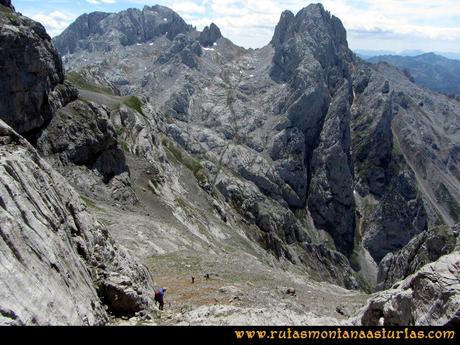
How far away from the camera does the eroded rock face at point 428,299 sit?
62.7 ft

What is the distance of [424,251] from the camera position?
310ft

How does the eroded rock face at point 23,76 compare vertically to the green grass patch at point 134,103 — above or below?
above

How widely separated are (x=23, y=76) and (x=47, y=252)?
2856 inches

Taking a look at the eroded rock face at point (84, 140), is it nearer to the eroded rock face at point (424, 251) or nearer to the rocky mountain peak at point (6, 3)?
the rocky mountain peak at point (6, 3)

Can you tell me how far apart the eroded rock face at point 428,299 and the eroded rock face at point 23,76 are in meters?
72.5

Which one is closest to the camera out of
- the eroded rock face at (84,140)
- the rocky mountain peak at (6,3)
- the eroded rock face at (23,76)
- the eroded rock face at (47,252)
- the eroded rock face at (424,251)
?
the eroded rock face at (47,252)

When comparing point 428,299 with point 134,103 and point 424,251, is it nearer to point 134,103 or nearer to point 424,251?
point 424,251

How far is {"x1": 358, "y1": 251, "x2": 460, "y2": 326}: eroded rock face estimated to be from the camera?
752 inches

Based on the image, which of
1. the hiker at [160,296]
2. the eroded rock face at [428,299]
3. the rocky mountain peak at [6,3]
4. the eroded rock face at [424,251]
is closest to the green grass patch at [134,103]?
the rocky mountain peak at [6,3]
